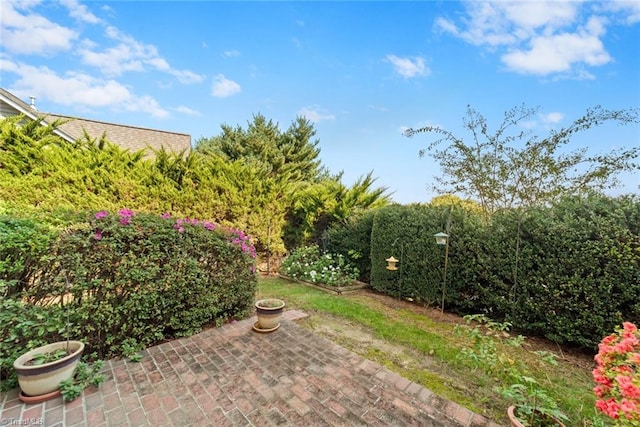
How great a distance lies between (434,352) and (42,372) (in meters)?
4.00

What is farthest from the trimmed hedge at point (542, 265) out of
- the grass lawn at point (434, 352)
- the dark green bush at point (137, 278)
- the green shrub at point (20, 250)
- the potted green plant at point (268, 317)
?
the green shrub at point (20, 250)

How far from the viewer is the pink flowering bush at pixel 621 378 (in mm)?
1379

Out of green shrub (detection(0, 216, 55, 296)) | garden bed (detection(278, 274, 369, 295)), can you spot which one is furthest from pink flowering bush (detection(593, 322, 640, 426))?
garden bed (detection(278, 274, 369, 295))

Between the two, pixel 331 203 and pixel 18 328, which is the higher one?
pixel 331 203

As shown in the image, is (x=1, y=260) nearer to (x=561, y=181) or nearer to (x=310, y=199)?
(x=310, y=199)

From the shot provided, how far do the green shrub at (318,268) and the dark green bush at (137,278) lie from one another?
2.91 metres

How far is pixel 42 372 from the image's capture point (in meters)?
2.20

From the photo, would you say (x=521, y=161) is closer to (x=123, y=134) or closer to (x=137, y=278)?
(x=137, y=278)

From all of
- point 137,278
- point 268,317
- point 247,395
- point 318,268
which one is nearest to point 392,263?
point 318,268

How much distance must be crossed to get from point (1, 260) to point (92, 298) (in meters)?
0.82

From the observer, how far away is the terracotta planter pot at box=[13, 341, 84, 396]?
7.13 feet

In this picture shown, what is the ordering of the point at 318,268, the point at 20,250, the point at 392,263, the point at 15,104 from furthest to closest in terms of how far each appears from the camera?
the point at 15,104 < the point at 318,268 < the point at 392,263 < the point at 20,250

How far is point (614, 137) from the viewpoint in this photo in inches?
204

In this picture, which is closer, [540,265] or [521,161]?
[540,265]
